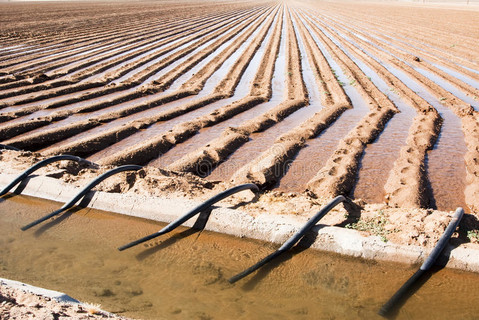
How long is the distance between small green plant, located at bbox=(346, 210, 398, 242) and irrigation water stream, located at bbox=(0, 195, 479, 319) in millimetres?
289

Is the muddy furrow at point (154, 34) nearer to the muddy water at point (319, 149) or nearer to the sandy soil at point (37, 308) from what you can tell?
the muddy water at point (319, 149)

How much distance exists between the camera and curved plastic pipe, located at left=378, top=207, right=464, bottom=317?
2.50 meters

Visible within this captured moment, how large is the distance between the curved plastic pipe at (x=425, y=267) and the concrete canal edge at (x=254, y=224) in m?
0.09

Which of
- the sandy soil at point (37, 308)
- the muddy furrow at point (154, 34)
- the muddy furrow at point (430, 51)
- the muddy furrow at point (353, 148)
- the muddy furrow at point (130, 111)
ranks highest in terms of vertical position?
the muddy furrow at point (154, 34)

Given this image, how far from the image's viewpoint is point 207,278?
2.77 m

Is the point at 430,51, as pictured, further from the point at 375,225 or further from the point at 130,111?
the point at 375,225

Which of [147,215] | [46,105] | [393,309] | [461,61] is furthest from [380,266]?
[461,61]

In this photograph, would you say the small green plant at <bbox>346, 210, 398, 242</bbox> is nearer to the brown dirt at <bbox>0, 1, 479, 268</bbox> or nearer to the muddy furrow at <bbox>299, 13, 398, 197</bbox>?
the brown dirt at <bbox>0, 1, 479, 268</bbox>

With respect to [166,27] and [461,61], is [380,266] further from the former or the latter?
[166,27]

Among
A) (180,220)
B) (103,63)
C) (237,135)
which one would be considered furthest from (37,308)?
(103,63)

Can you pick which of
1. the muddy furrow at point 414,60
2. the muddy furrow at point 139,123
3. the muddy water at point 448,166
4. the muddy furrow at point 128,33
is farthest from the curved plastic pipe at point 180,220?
the muddy furrow at point 128,33

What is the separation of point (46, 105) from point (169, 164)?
389 cm

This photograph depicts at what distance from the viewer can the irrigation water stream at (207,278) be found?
97.3 inches

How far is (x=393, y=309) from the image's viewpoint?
2.48 m
